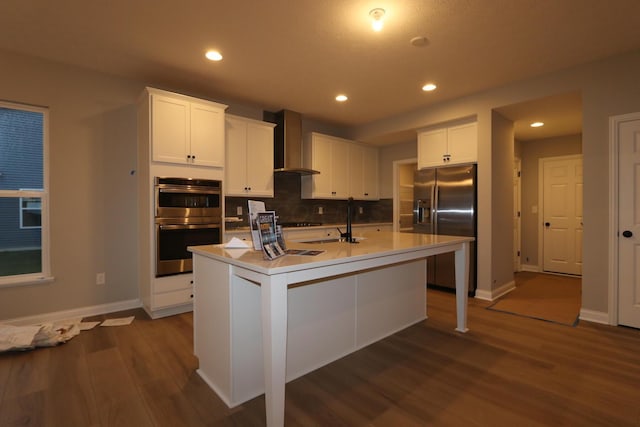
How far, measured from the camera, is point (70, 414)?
1717 mm

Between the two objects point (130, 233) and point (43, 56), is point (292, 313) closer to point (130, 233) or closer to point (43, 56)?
point (130, 233)

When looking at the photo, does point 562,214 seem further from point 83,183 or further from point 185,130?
point 83,183

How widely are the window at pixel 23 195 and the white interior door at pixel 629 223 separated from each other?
5.48 metres

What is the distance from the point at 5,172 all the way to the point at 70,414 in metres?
2.44

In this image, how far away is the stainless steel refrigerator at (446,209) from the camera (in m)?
4.05

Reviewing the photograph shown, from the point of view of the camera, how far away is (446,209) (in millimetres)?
4297

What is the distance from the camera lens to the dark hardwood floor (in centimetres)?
169

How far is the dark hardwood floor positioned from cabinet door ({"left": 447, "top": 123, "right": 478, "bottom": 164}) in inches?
87.6

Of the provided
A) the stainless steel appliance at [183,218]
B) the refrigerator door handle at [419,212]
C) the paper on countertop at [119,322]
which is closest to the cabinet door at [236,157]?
the stainless steel appliance at [183,218]

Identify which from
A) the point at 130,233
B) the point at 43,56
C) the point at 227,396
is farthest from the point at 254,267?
the point at 43,56

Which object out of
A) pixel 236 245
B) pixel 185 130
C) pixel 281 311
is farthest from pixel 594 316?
pixel 185 130

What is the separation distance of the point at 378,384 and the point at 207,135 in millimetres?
2947

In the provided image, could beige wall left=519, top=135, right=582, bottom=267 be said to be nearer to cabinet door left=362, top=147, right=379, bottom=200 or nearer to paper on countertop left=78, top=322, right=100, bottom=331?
cabinet door left=362, top=147, right=379, bottom=200

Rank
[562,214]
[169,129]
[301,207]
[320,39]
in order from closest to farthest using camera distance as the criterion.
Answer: [320,39] → [169,129] → [301,207] → [562,214]
